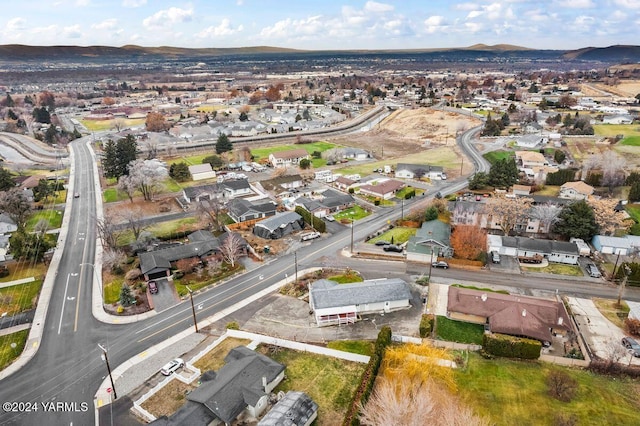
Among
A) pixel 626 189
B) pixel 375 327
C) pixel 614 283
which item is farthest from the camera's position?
pixel 626 189

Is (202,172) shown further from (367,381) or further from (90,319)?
(367,381)

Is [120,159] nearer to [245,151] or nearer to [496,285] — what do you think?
[245,151]

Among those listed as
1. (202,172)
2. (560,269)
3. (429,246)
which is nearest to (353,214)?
(429,246)

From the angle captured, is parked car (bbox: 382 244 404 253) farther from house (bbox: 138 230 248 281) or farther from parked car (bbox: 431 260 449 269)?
house (bbox: 138 230 248 281)

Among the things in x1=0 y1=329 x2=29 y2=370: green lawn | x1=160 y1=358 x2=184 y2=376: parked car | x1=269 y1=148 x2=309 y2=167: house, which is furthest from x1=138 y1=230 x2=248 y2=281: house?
x1=269 y1=148 x2=309 y2=167: house

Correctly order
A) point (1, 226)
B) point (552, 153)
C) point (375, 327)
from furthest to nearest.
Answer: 1. point (552, 153)
2. point (1, 226)
3. point (375, 327)

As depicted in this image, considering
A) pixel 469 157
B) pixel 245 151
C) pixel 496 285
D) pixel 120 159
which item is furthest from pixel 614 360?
pixel 245 151

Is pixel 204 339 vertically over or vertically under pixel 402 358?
under
